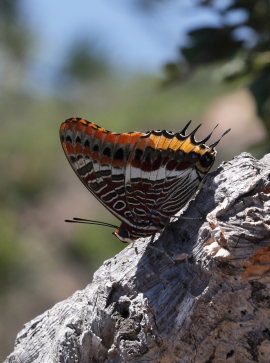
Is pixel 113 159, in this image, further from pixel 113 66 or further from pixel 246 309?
pixel 113 66

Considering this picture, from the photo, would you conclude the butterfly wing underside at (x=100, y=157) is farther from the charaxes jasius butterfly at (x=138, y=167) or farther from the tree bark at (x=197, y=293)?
the tree bark at (x=197, y=293)

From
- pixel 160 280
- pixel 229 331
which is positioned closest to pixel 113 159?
pixel 160 280

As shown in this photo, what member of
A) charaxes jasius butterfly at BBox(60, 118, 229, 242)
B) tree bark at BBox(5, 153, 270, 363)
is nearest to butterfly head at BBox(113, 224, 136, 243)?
charaxes jasius butterfly at BBox(60, 118, 229, 242)

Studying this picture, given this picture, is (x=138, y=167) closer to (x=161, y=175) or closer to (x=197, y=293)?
(x=161, y=175)

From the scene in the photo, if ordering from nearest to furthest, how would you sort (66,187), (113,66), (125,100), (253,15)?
1. (253,15)
2. (113,66)
3. (66,187)
4. (125,100)

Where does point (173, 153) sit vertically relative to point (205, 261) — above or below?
above

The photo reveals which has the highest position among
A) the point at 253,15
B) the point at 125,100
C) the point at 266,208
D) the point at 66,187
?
the point at 125,100

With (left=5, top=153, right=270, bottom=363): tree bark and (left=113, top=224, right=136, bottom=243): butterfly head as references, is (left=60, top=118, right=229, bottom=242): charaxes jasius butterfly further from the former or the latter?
(left=5, top=153, right=270, bottom=363): tree bark
